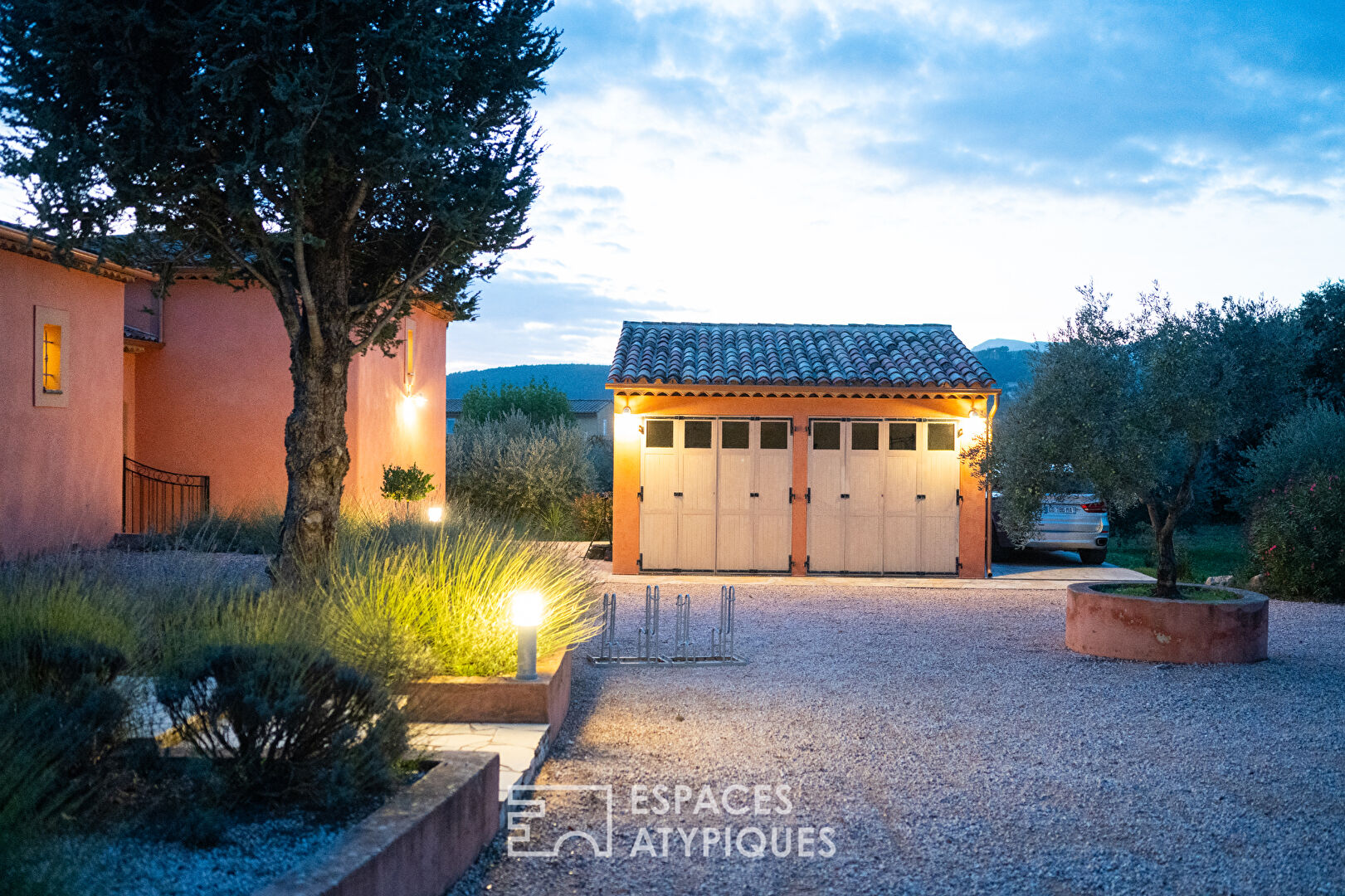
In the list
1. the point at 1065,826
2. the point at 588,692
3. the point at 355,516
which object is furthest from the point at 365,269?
the point at 1065,826

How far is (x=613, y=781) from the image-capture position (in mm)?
5000

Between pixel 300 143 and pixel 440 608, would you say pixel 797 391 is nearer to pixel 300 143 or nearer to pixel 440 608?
pixel 440 608

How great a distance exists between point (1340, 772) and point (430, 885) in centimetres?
482

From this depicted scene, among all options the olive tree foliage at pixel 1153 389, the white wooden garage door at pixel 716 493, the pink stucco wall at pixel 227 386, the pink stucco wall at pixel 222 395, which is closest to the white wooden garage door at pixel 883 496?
the white wooden garage door at pixel 716 493

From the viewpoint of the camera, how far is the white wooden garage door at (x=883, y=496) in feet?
44.8

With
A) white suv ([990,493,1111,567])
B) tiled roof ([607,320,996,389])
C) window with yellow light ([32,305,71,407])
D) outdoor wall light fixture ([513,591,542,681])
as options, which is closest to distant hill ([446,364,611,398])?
tiled roof ([607,320,996,389])

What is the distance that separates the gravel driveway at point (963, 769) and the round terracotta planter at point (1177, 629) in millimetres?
227

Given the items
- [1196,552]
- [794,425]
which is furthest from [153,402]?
[1196,552]

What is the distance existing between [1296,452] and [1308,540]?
7.71 feet

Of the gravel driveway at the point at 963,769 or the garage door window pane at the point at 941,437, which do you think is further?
the garage door window pane at the point at 941,437

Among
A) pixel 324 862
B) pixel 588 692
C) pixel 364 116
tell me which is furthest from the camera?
pixel 588 692

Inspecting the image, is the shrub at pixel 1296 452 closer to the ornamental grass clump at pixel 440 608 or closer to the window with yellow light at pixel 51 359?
the ornamental grass clump at pixel 440 608

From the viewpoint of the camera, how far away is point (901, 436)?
1369 centimetres

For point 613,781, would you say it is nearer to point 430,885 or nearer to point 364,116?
point 430,885
